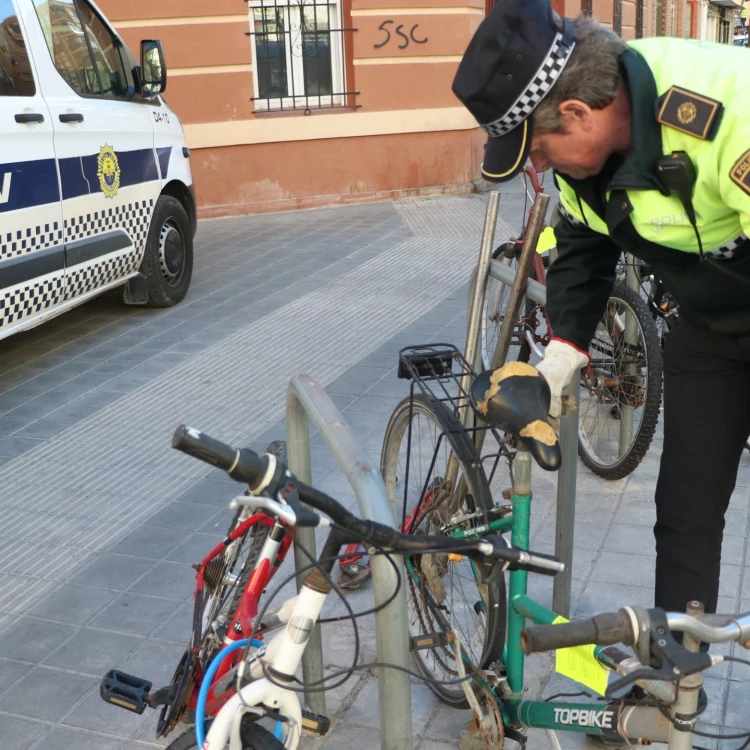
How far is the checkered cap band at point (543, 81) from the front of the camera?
6.94 feet

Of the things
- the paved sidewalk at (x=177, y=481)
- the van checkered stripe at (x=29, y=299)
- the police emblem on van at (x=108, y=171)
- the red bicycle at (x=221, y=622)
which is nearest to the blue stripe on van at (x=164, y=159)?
the police emblem on van at (x=108, y=171)

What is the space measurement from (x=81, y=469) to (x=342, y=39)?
8127mm

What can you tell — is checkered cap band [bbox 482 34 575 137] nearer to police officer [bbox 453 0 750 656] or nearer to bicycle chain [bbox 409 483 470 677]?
police officer [bbox 453 0 750 656]

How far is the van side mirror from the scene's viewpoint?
683 centimetres

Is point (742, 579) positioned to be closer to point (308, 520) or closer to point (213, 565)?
point (213, 565)

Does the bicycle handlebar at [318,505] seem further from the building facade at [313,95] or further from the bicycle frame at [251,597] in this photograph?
the building facade at [313,95]

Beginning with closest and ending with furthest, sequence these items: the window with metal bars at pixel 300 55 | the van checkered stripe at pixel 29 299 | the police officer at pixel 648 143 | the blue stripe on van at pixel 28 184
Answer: the police officer at pixel 648 143 < the blue stripe on van at pixel 28 184 < the van checkered stripe at pixel 29 299 < the window with metal bars at pixel 300 55

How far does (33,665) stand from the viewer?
130 inches

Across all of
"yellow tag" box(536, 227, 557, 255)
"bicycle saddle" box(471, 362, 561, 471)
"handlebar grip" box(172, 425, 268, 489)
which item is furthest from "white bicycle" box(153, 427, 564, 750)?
"yellow tag" box(536, 227, 557, 255)

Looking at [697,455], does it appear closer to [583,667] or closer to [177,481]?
[583,667]

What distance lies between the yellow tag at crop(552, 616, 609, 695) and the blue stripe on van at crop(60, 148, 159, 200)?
15.4 feet

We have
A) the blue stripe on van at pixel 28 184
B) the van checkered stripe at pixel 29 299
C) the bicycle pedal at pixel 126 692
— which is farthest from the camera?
the van checkered stripe at pixel 29 299

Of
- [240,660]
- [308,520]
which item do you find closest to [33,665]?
[240,660]

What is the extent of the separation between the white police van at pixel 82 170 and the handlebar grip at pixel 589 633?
4.62m
